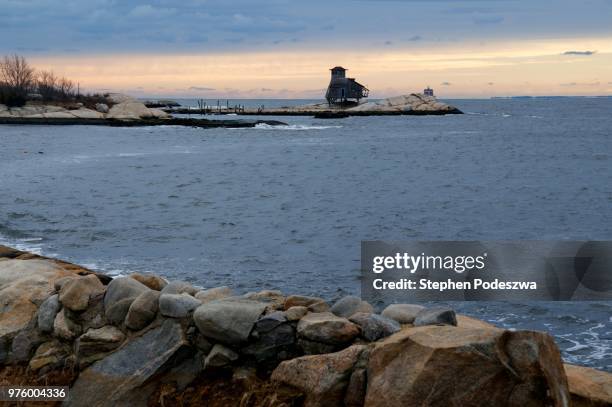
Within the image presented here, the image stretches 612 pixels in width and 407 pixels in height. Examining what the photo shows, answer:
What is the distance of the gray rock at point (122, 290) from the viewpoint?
7.59 m

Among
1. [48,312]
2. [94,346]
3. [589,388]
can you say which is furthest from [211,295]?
[589,388]

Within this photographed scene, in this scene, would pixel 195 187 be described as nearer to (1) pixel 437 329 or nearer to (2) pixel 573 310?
(2) pixel 573 310

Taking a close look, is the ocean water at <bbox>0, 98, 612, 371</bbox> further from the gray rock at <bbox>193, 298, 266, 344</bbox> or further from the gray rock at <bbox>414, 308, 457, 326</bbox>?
the gray rock at <bbox>193, 298, 266, 344</bbox>

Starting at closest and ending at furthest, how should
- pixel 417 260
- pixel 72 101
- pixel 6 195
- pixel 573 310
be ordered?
1. pixel 573 310
2. pixel 417 260
3. pixel 6 195
4. pixel 72 101

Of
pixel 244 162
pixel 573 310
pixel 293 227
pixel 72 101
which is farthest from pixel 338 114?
pixel 573 310

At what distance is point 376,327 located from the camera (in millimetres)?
6344

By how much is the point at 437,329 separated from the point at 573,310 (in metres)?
7.49

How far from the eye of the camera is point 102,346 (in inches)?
287

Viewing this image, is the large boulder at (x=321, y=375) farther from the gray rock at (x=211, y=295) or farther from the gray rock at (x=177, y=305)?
the gray rock at (x=211, y=295)

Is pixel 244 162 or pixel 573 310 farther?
pixel 244 162

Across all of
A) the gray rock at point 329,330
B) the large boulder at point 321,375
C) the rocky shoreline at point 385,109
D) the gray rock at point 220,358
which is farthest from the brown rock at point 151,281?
the rocky shoreline at point 385,109

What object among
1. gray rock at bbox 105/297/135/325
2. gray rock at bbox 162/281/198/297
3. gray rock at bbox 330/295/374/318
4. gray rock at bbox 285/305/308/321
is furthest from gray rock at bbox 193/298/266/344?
gray rock at bbox 105/297/135/325

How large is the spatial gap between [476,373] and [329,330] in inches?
60.2

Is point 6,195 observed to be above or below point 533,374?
below
